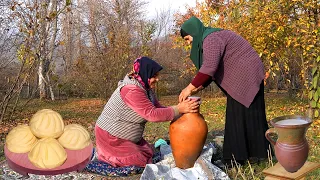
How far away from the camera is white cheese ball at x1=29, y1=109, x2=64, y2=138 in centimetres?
188

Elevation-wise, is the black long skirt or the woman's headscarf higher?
the woman's headscarf

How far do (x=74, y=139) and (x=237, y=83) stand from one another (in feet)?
6.68

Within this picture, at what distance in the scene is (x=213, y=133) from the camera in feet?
20.2

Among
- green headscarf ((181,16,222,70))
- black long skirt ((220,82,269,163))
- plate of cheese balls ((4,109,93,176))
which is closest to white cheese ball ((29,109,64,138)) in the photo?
plate of cheese balls ((4,109,93,176))

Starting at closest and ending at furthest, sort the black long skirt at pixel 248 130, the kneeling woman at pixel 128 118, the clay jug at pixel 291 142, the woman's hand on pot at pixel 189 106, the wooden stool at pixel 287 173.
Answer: the clay jug at pixel 291 142 → the wooden stool at pixel 287 173 → the woman's hand on pot at pixel 189 106 → the kneeling woman at pixel 128 118 → the black long skirt at pixel 248 130

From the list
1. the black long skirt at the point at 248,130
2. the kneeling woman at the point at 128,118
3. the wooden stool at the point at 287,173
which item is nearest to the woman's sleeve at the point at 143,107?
the kneeling woman at the point at 128,118

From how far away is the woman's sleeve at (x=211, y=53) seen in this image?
3350 millimetres

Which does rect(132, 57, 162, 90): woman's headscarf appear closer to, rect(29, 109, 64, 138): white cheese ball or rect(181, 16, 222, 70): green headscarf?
rect(181, 16, 222, 70): green headscarf

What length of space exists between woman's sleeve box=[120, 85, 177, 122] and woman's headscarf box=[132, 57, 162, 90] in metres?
0.13

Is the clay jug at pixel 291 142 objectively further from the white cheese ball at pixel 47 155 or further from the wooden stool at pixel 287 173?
the white cheese ball at pixel 47 155

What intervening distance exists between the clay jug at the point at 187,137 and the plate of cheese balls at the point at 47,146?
1.51 meters

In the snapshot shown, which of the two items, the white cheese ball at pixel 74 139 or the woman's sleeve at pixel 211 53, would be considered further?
the woman's sleeve at pixel 211 53

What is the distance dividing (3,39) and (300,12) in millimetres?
6066

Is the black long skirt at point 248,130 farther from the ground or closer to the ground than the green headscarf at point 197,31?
closer to the ground
